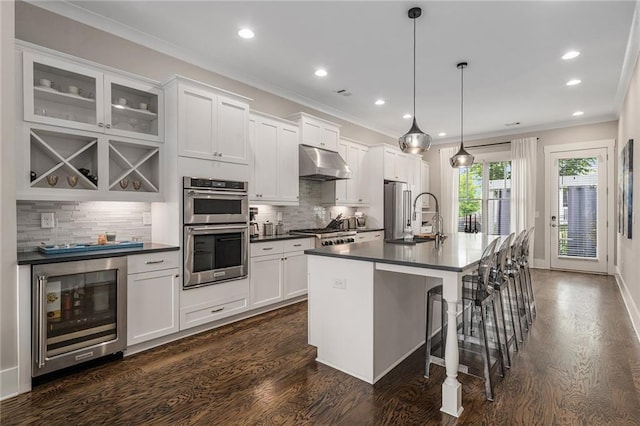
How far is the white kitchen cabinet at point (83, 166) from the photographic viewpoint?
257cm

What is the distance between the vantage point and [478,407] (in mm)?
2115

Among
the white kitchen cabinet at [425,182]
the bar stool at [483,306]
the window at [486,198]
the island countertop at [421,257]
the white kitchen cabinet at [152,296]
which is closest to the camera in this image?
the island countertop at [421,257]

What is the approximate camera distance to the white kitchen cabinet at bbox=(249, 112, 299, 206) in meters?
4.25

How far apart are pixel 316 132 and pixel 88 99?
2964 mm

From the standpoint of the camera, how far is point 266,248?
4.05 m

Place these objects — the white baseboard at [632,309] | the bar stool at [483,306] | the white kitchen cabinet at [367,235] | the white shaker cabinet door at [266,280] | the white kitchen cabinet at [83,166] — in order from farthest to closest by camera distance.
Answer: the white kitchen cabinet at [367,235] → the white shaker cabinet door at [266,280] → the white baseboard at [632,309] → the white kitchen cabinet at [83,166] → the bar stool at [483,306]

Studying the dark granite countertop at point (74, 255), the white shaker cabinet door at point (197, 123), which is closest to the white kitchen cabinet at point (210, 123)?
the white shaker cabinet door at point (197, 123)

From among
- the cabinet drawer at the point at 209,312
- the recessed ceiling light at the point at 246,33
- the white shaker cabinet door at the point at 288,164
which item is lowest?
the cabinet drawer at the point at 209,312

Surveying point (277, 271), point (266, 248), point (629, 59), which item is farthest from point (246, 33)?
point (629, 59)

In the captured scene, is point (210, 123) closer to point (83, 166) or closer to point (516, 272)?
point (83, 166)

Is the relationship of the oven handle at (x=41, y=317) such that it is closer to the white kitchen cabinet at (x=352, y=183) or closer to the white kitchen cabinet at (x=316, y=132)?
the white kitchen cabinet at (x=316, y=132)

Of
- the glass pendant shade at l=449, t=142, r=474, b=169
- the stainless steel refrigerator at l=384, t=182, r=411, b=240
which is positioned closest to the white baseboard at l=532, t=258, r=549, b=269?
the stainless steel refrigerator at l=384, t=182, r=411, b=240

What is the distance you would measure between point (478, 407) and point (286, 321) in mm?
2161

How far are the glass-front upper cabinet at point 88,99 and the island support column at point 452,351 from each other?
3.01 m
